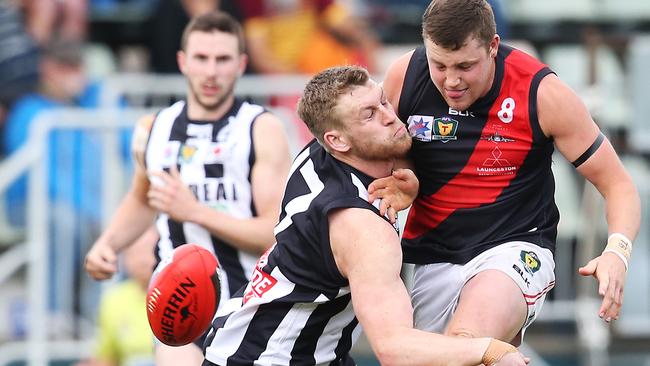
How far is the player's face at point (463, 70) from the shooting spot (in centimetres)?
540

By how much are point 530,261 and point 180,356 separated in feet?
5.86

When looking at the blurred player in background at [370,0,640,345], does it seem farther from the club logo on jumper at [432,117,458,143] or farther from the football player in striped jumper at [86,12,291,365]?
the football player in striped jumper at [86,12,291,365]

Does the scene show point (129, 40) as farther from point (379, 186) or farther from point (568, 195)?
point (379, 186)

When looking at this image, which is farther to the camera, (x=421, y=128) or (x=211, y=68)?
(x=211, y=68)

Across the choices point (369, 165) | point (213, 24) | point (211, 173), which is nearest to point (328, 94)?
point (369, 165)

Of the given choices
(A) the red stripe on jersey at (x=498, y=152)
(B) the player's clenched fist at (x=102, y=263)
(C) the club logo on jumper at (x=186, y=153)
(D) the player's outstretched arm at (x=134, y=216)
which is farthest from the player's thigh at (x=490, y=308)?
(D) the player's outstretched arm at (x=134, y=216)

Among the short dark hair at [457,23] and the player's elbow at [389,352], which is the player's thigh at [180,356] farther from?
the short dark hair at [457,23]

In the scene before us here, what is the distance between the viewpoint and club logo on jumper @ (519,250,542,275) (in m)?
5.60

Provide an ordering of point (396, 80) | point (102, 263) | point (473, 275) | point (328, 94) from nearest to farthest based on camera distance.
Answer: point (328, 94) → point (473, 275) → point (396, 80) → point (102, 263)

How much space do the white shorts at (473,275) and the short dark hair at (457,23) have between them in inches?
34.4

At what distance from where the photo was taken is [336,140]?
5438 millimetres

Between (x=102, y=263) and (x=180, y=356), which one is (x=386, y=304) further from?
(x=102, y=263)

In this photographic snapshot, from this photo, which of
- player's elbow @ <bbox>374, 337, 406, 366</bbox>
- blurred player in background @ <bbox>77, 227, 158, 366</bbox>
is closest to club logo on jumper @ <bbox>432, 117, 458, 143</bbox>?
player's elbow @ <bbox>374, 337, 406, 366</bbox>

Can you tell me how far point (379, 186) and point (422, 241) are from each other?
1.94 ft
